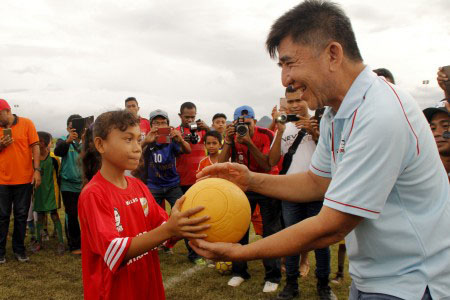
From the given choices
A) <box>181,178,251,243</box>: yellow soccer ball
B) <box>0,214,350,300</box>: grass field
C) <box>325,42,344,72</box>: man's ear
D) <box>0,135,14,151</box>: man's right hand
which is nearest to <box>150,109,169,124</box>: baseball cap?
<box>0,135,14,151</box>: man's right hand

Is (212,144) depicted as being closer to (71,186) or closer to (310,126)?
(310,126)

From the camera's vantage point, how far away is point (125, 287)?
2.75 metres

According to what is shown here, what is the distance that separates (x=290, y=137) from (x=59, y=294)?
4.23 metres

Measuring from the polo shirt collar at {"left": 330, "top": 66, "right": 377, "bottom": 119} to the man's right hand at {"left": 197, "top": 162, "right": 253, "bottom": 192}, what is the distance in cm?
113

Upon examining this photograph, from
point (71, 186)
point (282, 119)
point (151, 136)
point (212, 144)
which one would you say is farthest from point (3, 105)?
point (282, 119)

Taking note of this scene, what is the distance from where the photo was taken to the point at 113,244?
2.46m

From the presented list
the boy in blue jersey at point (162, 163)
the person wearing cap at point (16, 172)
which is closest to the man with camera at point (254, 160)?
the boy in blue jersey at point (162, 163)

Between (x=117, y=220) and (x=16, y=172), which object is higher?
(x=117, y=220)

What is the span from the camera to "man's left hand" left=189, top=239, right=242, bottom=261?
2250 mm

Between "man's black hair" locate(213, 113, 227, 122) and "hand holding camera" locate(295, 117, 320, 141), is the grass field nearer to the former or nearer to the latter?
"hand holding camera" locate(295, 117, 320, 141)

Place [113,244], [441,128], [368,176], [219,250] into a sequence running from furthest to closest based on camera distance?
[441,128] < [113,244] < [219,250] < [368,176]

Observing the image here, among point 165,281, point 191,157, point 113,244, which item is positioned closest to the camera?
point 113,244

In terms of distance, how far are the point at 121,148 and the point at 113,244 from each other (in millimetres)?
878

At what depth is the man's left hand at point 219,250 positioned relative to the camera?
225 cm
